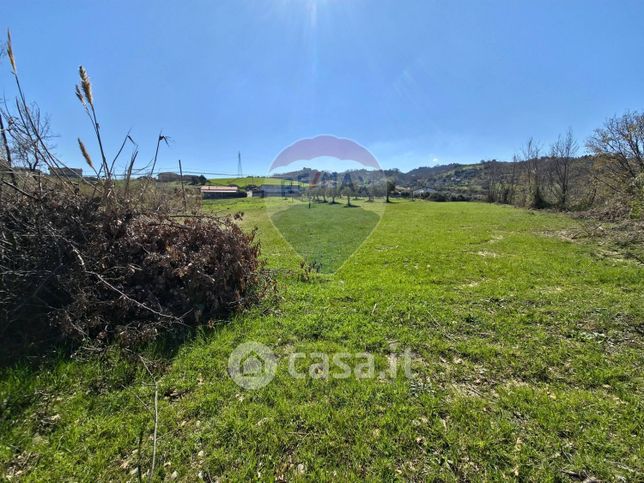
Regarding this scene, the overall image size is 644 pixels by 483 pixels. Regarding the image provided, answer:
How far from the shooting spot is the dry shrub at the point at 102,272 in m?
3.11

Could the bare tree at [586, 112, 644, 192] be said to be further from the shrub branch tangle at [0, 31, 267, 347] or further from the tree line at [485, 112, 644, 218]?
the shrub branch tangle at [0, 31, 267, 347]

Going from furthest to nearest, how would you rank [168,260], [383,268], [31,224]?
1. [383,268]
2. [168,260]
3. [31,224]

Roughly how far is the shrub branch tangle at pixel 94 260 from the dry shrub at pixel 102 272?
12 millimetres

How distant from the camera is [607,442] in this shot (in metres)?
2.04

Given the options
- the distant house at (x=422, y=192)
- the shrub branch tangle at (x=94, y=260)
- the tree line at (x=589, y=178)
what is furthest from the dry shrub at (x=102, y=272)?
the distant house at (x=422, y=192)

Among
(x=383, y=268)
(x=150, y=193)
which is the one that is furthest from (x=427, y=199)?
(x=150, y=193)

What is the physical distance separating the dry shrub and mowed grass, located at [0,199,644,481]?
0.44 meters

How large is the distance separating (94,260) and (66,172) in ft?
5.15

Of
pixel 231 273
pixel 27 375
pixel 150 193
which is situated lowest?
pixel 27 375

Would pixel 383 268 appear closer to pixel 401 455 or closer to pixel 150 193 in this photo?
pixel 401 455

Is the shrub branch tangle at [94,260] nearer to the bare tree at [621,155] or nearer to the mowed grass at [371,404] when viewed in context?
the mowed grass at [371,404]

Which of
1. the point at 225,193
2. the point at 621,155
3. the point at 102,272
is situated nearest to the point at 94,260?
the point at 102,272

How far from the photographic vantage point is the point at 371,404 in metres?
2.47

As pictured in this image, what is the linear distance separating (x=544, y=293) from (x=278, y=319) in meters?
4.73
